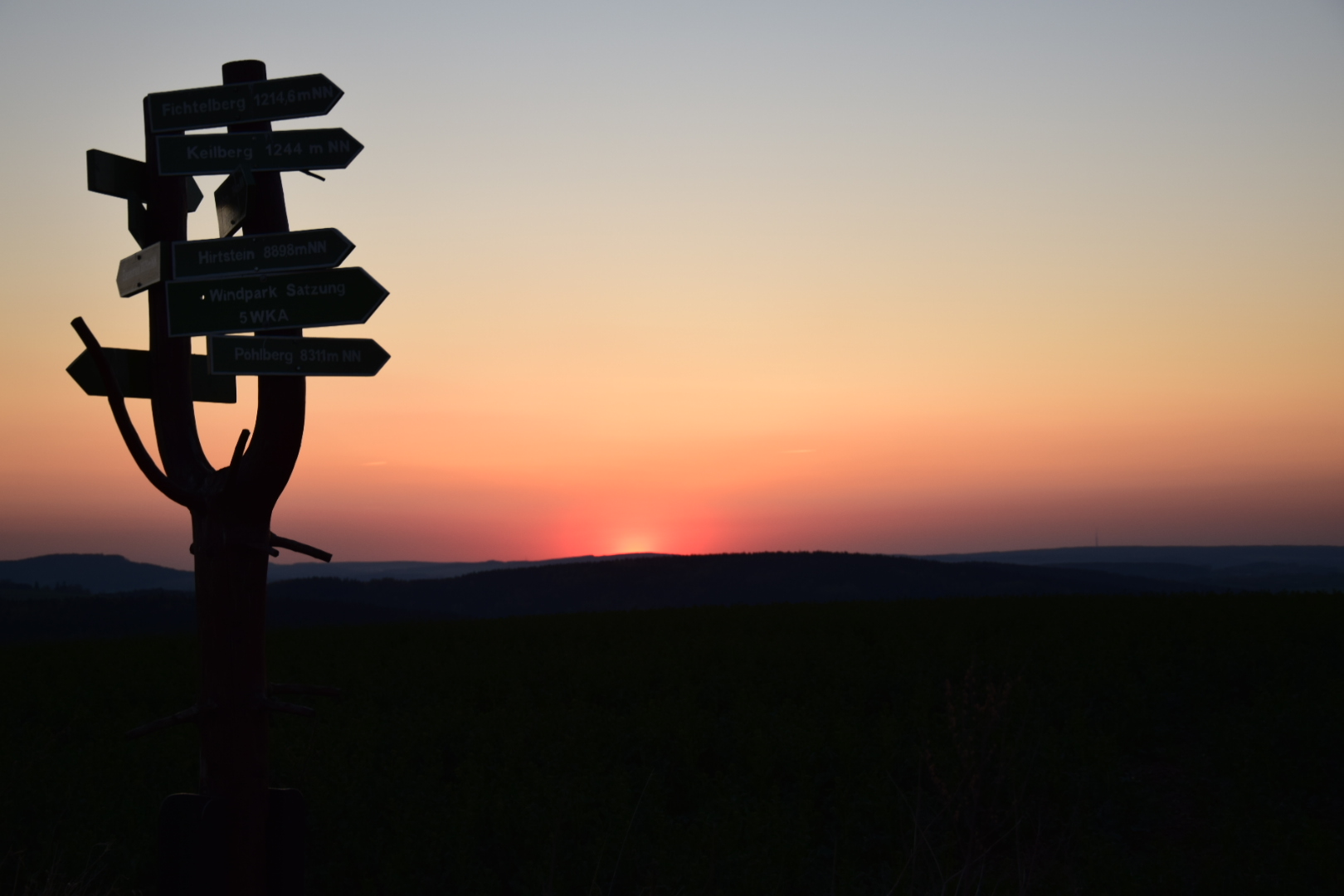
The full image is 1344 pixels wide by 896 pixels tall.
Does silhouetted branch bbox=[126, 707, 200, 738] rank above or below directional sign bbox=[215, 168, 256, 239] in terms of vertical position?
below

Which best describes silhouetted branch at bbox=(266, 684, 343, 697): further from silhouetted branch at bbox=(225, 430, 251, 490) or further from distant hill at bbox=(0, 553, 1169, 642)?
distant hill at bbox=(0, 553, 1169, 642)

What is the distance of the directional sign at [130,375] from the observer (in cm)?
375

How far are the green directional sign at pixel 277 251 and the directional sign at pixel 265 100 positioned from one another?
54cm

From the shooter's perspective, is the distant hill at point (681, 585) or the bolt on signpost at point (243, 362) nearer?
the bolt on signpost at point (243, 362)

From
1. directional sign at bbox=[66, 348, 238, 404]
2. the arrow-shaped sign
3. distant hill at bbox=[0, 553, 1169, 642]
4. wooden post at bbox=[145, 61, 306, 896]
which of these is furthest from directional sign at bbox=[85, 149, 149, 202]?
distant hill at bbox=[0, 553, 1169, 642]

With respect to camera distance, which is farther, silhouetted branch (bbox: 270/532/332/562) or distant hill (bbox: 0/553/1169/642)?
distant hill (bbox: 0/553/1169/642)

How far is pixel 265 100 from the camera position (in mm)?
3652

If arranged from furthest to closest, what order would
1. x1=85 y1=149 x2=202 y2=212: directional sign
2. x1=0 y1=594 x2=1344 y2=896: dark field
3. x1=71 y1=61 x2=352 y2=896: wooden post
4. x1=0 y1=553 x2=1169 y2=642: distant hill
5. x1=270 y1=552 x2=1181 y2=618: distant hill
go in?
x1=270 y1=552 x2=1181 y2=618: distant hill, x1=0 y1=553 x2=1169 y2=642: distant hill, x1=0 y1=594 x2=1344 y2=896: dark field, x1=85 y1=149 x2=202 y2=212: directional sign, x1=71 y1=61 x2=352 y2=896: wooden post

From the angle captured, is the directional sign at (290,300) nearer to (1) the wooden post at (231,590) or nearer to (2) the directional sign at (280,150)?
(1) the wooden post at (231,590)

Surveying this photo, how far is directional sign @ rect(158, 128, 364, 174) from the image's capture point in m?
3.59

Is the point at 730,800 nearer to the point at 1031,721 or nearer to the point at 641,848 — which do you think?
the point at 641,848

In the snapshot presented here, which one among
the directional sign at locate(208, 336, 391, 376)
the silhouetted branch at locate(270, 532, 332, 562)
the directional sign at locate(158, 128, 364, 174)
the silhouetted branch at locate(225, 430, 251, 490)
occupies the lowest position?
the silhouetted branch at locate(270, 532, 332, 562)

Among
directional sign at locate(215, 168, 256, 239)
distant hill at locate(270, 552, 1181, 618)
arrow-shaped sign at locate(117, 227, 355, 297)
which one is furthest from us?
distant hill at locate(270, 552, 1181, 618)

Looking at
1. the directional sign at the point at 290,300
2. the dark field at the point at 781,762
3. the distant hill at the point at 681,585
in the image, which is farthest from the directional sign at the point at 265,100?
the distant hill at the point at 681,585
